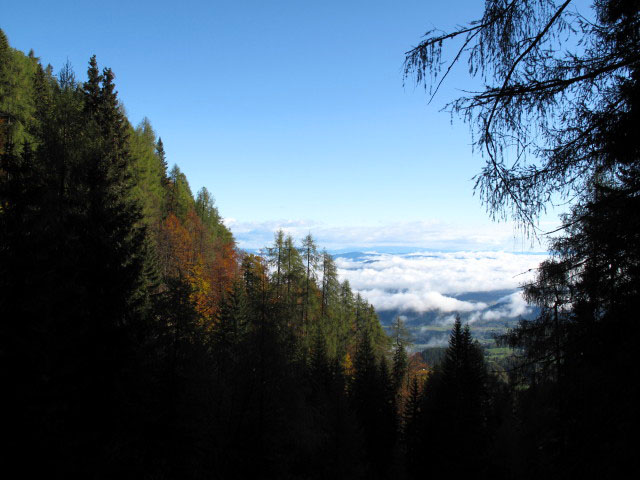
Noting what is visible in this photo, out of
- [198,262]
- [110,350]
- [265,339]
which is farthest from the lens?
[198,262]

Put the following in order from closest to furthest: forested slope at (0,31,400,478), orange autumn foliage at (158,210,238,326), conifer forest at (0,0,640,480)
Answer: conifer forest at (0,0,640,480) → forested slope at (0,31,400,478) → orange autumn foliage at (158,210,238,326)

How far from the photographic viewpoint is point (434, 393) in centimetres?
2616

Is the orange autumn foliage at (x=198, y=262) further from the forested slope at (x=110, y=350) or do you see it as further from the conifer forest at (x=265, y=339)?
the forested slope at (x=110, y=350)

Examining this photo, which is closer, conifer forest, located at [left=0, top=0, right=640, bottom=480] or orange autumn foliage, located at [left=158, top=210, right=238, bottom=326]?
conifer forest, located at [left=0, top=0, right=640, bottom=480]

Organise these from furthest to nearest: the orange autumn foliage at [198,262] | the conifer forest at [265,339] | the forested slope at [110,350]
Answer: the orange autumn foliage at [198,262] → the forested slope at [110,350] → the conifer forest at [265,339]

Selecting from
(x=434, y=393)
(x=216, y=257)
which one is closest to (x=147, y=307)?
(x=434, y=393)

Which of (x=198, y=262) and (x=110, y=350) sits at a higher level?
(x=198, y=262)

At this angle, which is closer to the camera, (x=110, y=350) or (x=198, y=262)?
(x=110, y=350)

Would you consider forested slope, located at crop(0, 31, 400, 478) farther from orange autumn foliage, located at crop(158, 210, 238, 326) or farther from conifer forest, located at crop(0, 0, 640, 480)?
orange autumn foliage, located at crop(158, 210, 238, 326)

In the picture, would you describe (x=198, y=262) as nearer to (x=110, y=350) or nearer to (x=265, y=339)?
(x=265, y=339)

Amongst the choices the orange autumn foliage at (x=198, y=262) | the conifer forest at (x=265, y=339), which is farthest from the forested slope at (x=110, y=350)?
the orange autumn foliage at (x=198, y=262)

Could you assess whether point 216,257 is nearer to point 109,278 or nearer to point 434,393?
point 434,393

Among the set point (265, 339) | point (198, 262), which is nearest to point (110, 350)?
point (265, 339)

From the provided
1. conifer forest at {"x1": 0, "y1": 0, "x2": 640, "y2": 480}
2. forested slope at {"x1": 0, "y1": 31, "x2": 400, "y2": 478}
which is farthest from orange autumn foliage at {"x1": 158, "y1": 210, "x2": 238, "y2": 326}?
forested slope at {"x1": 0, "y1": 31, "x2": 400, "y2": 478}
